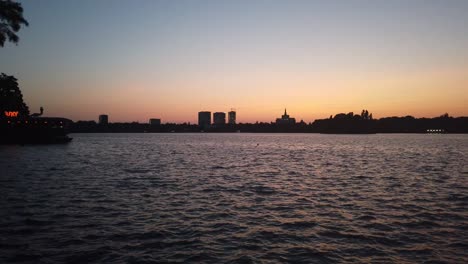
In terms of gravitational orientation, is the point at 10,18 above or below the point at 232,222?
above

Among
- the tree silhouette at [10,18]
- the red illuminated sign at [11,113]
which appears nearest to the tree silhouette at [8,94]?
the red illuminated sign at [11,113]

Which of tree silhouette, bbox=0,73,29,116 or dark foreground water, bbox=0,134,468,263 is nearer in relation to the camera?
dark foreground water, bbox=0,134,468,263

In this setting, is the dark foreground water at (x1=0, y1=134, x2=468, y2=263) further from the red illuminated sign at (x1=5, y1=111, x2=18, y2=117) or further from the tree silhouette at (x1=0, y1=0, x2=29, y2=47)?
the red illuminated sign at (x1=5, y1=111, x2=18, y2=117)

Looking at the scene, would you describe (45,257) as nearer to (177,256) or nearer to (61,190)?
(177,256)

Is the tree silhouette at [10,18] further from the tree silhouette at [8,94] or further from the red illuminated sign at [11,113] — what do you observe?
the red illuminated sign at [11,113]

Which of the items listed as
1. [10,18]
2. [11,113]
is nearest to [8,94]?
[11,113]

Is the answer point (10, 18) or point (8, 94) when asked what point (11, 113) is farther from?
point (10, 18)

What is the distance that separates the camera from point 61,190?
34.1m

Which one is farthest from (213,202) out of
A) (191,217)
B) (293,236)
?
(293,236)

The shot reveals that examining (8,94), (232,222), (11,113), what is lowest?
(232,222)

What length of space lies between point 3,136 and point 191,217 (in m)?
133

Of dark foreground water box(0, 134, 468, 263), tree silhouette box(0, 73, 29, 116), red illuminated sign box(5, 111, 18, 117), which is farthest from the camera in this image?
red illuminated sign box(5, 111, 18, 117)

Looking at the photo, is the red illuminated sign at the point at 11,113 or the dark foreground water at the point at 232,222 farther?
the red illuminated sign at the point at 11,113

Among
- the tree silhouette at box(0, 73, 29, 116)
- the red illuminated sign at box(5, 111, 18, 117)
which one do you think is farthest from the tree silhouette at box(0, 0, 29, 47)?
the red illuminated sign at box(5, 111, 18, 117)
